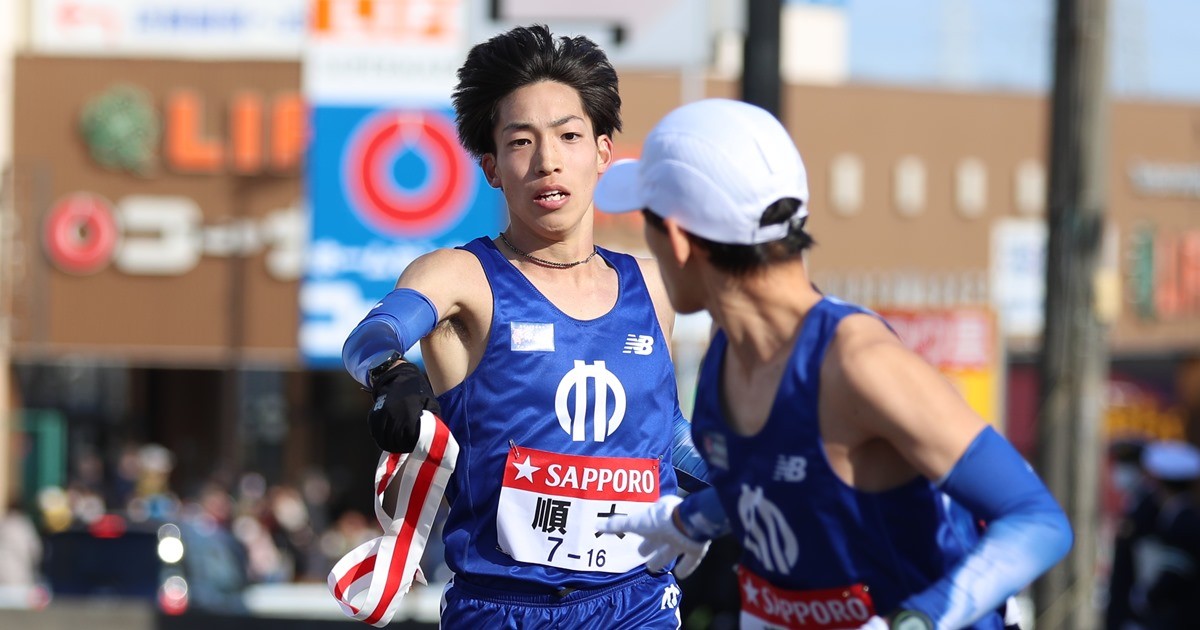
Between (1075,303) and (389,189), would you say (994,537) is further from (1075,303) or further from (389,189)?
(389,189)

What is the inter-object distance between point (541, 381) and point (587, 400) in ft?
0.40

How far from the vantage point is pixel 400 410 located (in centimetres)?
328

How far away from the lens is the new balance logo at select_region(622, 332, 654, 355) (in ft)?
13.5

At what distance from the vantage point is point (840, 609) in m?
2.87

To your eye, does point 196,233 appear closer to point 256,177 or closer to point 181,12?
point 256,177

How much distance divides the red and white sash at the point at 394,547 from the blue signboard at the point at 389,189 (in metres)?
16.2

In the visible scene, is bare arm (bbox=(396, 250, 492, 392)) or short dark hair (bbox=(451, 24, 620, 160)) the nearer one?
bare arm (bbox=(396, 250, 492, 392))

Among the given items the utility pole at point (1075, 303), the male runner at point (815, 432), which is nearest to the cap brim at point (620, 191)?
the male runner at point (815, 432)

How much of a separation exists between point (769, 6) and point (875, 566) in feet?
14.3

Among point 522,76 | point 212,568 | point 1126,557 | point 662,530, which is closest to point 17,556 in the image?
point 212,568

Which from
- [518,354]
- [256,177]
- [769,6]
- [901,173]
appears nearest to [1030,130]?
[901,173]

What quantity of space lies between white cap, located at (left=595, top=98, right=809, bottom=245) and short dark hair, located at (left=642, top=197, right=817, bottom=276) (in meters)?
0.01

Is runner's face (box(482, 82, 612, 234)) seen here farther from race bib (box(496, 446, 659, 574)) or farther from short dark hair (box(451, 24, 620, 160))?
race bib (box(496, 446, 659, 574))

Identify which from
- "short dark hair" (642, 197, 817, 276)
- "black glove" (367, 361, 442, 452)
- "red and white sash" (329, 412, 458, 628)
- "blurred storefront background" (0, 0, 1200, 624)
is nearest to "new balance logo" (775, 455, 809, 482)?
"short dark hair" (642, 197, 817, 276)
